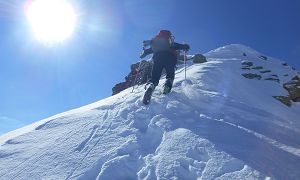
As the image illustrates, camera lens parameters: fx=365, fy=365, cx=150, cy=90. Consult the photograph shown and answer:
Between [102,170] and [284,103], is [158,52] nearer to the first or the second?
[102,170]

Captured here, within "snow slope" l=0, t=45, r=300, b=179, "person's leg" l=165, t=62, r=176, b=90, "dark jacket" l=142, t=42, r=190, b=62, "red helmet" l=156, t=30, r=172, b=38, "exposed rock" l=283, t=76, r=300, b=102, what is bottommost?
"snow slope" l=0, t=45, r=300, b=179

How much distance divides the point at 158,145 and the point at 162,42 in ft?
18.7

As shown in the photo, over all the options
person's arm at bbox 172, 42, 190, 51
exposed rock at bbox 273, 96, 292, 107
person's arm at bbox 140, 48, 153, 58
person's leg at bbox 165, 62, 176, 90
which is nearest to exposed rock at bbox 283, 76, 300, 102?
exposed rock at bbox 273, 96, 292, 107

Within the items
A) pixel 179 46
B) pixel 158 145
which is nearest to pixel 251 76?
pixel 179 46

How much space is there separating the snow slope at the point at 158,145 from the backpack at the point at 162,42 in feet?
6.95

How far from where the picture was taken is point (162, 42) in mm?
12797

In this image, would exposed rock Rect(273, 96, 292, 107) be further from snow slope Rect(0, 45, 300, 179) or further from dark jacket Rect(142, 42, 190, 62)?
dark jacket Rect(142, 42, 190, 62)

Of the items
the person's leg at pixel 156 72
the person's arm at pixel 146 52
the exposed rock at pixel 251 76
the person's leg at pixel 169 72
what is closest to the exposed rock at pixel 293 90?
the exposed rock at pixel 251 76

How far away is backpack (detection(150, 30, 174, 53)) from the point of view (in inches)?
504

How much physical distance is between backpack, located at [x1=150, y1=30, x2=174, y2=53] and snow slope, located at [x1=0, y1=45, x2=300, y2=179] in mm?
2118

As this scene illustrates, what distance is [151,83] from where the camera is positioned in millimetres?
12156

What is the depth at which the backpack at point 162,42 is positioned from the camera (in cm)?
1279

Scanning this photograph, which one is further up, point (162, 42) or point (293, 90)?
point (162, 42)

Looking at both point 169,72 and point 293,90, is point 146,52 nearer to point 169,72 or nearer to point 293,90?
point 169,72
